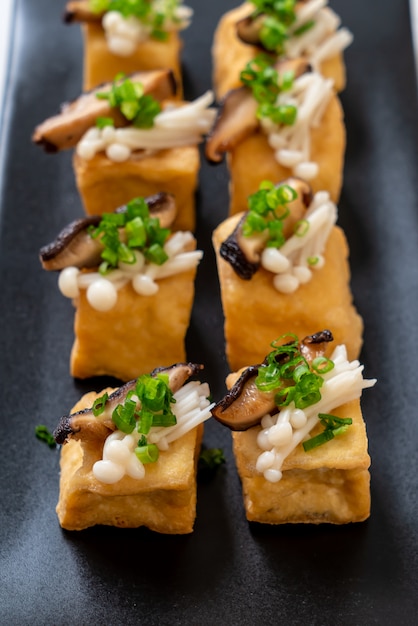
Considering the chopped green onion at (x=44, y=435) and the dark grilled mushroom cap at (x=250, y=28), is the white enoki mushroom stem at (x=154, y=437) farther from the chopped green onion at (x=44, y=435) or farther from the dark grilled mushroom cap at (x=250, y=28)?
the dark grilled mushroom cap at (x=250, y=28)

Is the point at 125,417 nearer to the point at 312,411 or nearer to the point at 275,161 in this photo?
the point at 312,411

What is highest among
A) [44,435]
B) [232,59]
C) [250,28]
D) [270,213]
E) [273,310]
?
[250,28]

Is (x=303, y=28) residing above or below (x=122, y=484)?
above

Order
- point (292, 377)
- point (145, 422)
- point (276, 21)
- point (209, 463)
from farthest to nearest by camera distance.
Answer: point (276, 21) → point (209, 463) → point (292, 377) → point (145, 422)

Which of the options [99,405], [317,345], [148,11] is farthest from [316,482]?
[148,11]

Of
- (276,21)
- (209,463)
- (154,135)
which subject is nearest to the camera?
(209,463)

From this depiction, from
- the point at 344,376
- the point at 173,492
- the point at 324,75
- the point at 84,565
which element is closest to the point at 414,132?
the point at 324,75

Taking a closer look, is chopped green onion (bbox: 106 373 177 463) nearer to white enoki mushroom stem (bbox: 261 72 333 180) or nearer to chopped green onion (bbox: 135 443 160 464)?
chopped green onion (bbox: 135 443 160 464)

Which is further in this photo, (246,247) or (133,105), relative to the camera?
(133,105)
